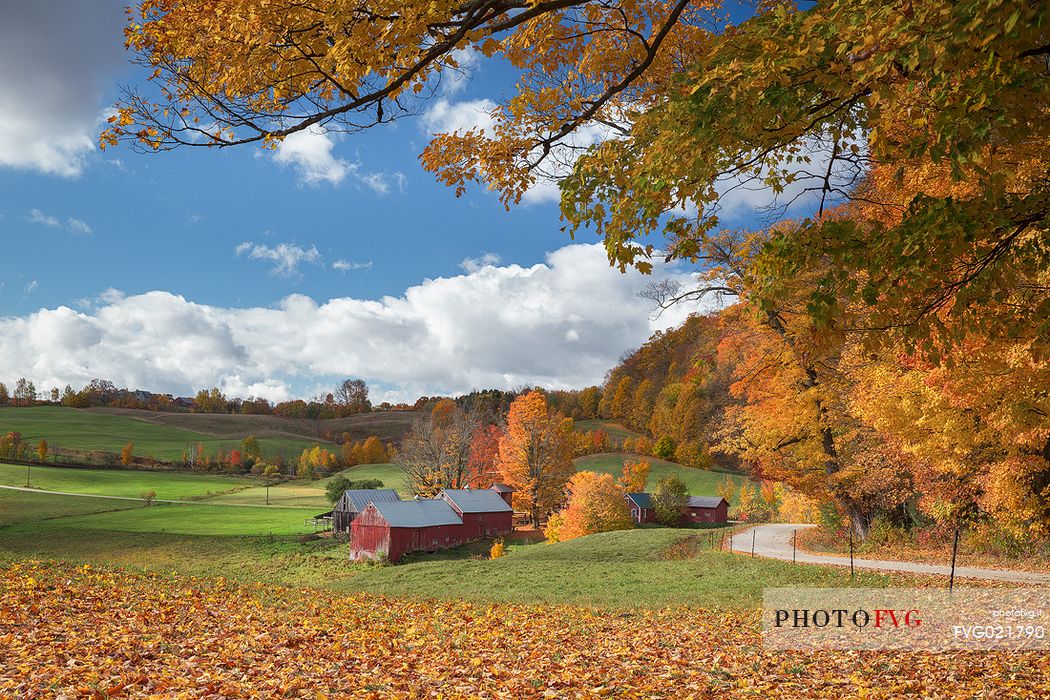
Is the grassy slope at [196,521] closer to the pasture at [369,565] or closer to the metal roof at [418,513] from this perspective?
the pasture at [369,565]

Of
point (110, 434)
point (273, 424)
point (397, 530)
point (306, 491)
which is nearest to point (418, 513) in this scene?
point (397, 530)

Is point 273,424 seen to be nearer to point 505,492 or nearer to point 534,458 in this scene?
point 505,492

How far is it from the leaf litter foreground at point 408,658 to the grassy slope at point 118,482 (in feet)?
206

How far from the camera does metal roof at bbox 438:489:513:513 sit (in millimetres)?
46250

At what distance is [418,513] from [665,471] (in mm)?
44728

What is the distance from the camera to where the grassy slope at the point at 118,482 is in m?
67.0

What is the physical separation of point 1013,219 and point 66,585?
1602 centimetres

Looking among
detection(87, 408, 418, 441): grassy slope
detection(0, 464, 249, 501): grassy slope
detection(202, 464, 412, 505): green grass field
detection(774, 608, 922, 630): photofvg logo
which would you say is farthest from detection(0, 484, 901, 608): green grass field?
detection(87, 408, 418, 441): grassy slope

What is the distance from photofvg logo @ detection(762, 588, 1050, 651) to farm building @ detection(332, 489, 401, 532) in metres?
34.0

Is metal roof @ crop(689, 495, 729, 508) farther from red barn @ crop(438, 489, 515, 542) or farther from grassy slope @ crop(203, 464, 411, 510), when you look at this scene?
grassy slope @ crop(203, 464, 411, 510)

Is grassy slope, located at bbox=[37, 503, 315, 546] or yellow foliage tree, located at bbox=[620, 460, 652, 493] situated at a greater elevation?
yellow foliage tree, located at bbox=[620, 460, 652, 493]

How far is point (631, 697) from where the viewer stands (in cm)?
663

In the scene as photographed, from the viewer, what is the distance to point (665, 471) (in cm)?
7850

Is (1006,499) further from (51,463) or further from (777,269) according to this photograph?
(51,463)
